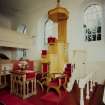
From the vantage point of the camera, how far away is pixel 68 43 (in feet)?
19.0

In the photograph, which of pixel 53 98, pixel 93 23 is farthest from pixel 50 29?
pixel 53 98

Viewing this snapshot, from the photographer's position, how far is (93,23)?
5.59 metres

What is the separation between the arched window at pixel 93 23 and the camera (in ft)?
17.9

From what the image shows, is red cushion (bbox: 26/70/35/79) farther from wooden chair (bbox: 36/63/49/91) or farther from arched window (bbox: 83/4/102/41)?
arched window (bbox: 83/4/102/41)

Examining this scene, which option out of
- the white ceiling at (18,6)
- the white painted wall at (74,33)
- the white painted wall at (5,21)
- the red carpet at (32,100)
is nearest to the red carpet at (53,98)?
the red carpet at (32,100)

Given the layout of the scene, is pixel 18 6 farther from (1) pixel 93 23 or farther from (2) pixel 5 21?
(1) pixel 93 23

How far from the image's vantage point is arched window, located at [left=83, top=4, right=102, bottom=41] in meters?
5.44

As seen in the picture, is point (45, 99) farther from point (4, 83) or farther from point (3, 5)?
point (3, 5)

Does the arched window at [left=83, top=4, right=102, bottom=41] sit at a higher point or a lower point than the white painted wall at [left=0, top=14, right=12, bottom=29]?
lower

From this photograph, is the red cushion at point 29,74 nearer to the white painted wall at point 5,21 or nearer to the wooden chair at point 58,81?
the wooden chair at point 58,81

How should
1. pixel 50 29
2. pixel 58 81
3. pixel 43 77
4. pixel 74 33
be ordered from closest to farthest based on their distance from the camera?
pixel 58 81 < pixel 43 77 < pixel 74 33 < pixel 50 29

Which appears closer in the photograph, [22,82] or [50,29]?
[22,82]

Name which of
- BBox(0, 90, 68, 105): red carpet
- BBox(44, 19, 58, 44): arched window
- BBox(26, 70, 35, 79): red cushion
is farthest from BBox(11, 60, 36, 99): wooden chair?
BBox(44, 19, 58, 44): arched window

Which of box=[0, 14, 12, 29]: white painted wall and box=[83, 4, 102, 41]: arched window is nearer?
box=[83, 4, 102, 41]: arched window
